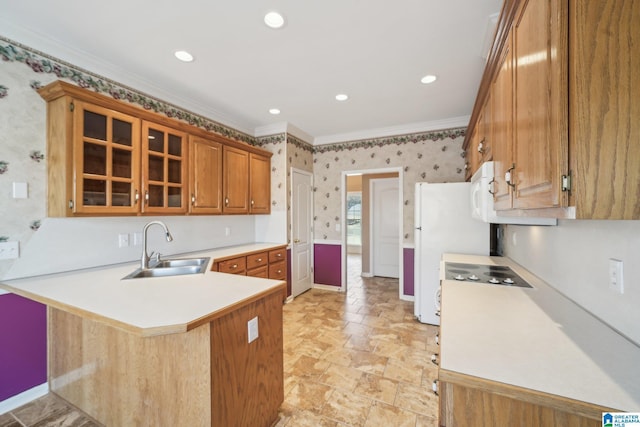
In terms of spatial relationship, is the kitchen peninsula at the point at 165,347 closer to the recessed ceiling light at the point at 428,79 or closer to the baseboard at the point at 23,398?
the baseboard at the point at 23,398

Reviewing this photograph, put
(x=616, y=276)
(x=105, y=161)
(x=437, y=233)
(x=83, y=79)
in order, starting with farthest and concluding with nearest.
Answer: (x=437, y=233) < (x=83, y=79) < (x=105, y=161) < (x=616, y=276)

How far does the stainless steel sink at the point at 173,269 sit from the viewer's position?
201 centimetres

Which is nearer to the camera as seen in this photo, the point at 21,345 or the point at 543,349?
the point at 543,349

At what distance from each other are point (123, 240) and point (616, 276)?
3271 mm

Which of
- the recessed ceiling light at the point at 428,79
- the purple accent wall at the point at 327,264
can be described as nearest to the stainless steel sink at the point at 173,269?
the purple accent wall at the point at 327,264

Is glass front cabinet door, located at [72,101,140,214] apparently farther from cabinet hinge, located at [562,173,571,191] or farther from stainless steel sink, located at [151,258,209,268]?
cabinet hinge, located at [562,173,571,191]

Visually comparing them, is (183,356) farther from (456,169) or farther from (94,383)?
(456,169)

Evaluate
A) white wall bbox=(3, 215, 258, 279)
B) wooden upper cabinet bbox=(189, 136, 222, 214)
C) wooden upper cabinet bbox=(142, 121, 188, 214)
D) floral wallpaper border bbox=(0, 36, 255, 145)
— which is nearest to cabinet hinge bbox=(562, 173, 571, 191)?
wooden upper cabinet bbox=(142, 121, 188, 214)

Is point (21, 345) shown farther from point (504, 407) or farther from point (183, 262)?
point (504, 407)

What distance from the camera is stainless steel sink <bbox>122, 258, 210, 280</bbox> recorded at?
6.59ft

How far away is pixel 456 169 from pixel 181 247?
374cm

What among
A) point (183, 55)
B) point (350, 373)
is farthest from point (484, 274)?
point (183, 55)

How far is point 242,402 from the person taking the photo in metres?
1.39

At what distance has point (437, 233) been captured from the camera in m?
3.04
